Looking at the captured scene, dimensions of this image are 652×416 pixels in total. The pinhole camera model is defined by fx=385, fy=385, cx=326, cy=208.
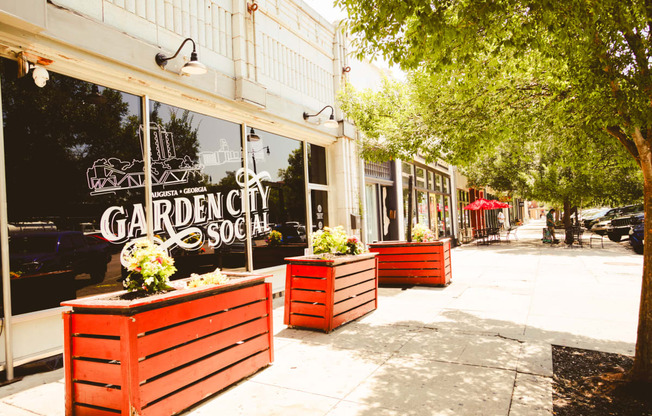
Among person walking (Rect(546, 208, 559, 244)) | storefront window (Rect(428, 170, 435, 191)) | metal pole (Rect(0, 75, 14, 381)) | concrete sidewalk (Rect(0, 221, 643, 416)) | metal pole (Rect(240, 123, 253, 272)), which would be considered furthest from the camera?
person walking (Rect(546, 208, 559, 244))

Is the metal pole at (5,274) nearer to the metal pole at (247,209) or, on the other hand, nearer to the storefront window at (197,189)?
the storefront window at (197,189)

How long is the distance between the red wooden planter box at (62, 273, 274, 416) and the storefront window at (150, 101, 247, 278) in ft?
9.15

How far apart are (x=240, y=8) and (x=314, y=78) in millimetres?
2934

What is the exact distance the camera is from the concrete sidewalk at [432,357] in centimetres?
343

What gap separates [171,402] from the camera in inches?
126

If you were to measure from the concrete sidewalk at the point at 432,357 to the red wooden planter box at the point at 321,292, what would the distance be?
0.60ft

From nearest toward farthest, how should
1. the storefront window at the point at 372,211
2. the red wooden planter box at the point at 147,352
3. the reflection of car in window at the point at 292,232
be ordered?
the red wooden planter box at the point at 147,352, the reflection of car in window at the point at 292,232, the storefront window at the point at 372,211

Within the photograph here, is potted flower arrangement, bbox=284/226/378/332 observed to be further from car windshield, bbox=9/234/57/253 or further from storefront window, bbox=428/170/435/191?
storefront window, bbox=428/170/435/191

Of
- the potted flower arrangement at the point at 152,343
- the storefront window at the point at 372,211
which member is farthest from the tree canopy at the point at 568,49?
the storefront window at the point at 372,211

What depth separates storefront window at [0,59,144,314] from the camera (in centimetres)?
445

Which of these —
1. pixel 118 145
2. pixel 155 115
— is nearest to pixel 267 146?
pixel 155 115

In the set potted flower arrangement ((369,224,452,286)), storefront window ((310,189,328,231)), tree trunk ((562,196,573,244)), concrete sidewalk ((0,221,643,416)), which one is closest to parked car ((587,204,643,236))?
tree trunk ((562,196,573,244))

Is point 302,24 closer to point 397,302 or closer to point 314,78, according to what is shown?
point 314,78

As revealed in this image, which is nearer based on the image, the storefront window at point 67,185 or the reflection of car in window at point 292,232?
the storefront window at point 67,185
